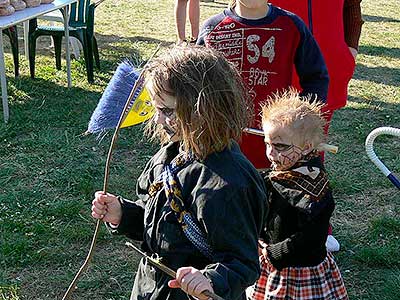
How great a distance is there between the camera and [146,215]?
1954mm

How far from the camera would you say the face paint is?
2.44 m

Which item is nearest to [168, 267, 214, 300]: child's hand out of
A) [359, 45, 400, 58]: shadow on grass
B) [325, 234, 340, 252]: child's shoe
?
[325, 234, 340, 252]: child's shoe

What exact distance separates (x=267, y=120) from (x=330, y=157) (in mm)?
Answer: 2735

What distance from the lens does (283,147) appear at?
246 centimetres

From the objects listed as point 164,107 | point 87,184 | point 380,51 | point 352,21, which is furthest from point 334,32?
point 380,51

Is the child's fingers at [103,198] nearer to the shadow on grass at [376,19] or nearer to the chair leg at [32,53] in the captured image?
the chair leg at [32,53]

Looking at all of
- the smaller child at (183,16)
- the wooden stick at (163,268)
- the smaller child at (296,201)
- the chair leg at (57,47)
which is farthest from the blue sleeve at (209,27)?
the chair leg at (57,47)

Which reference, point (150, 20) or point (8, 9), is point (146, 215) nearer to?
point (8, 9)

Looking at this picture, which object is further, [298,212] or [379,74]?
[379,74]

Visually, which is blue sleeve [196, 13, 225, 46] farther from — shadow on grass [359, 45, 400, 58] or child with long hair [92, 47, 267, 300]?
shadow on grass [359, 45, 400, 58]

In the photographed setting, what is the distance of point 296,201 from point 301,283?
318mm

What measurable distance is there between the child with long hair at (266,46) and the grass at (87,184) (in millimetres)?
372

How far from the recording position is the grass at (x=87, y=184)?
354cm

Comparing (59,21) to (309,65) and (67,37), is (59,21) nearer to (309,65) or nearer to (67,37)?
(67,37)
